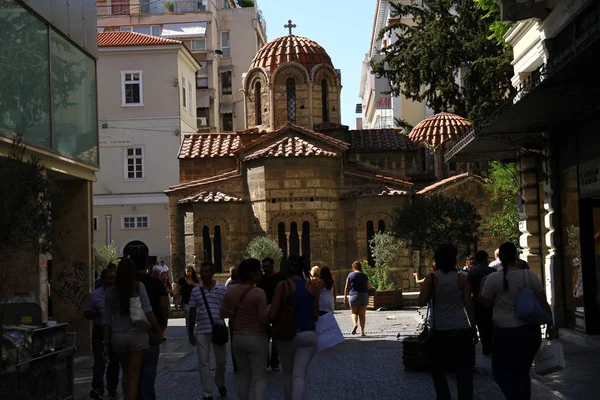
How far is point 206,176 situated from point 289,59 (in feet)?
20.2

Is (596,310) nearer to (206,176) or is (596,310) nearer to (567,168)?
(567,168)

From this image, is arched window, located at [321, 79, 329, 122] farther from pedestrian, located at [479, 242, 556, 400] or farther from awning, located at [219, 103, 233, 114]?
pedestrian, located at [479, 242, 556, 400]

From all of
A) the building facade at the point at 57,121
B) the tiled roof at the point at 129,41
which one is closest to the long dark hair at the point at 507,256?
the building facade at the point at 57,121

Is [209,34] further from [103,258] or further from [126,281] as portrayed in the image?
[126,281]

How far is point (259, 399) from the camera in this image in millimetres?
9875

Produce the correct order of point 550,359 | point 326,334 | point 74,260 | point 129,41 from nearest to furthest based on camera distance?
1. point 550,359
2. point 326,334
3. point 74,260
4. point 129,41

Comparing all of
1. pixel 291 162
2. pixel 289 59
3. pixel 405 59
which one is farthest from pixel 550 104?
pixel 289 59

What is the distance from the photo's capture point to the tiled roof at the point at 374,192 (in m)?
39.1

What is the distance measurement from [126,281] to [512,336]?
11.8ft

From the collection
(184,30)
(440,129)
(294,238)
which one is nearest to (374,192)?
(294,238)

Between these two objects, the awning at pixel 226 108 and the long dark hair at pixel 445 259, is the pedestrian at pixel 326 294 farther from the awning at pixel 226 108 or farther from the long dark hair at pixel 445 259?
the awning at pixel 226 108

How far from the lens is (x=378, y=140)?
45.9 m

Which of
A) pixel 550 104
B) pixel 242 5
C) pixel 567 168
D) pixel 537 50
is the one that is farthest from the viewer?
pixel 242 5

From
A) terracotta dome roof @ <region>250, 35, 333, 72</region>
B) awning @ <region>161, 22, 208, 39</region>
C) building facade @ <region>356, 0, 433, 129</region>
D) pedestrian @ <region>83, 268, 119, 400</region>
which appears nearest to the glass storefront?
Result: pedestrian @ <region>83, 268, 119, 400</region>
